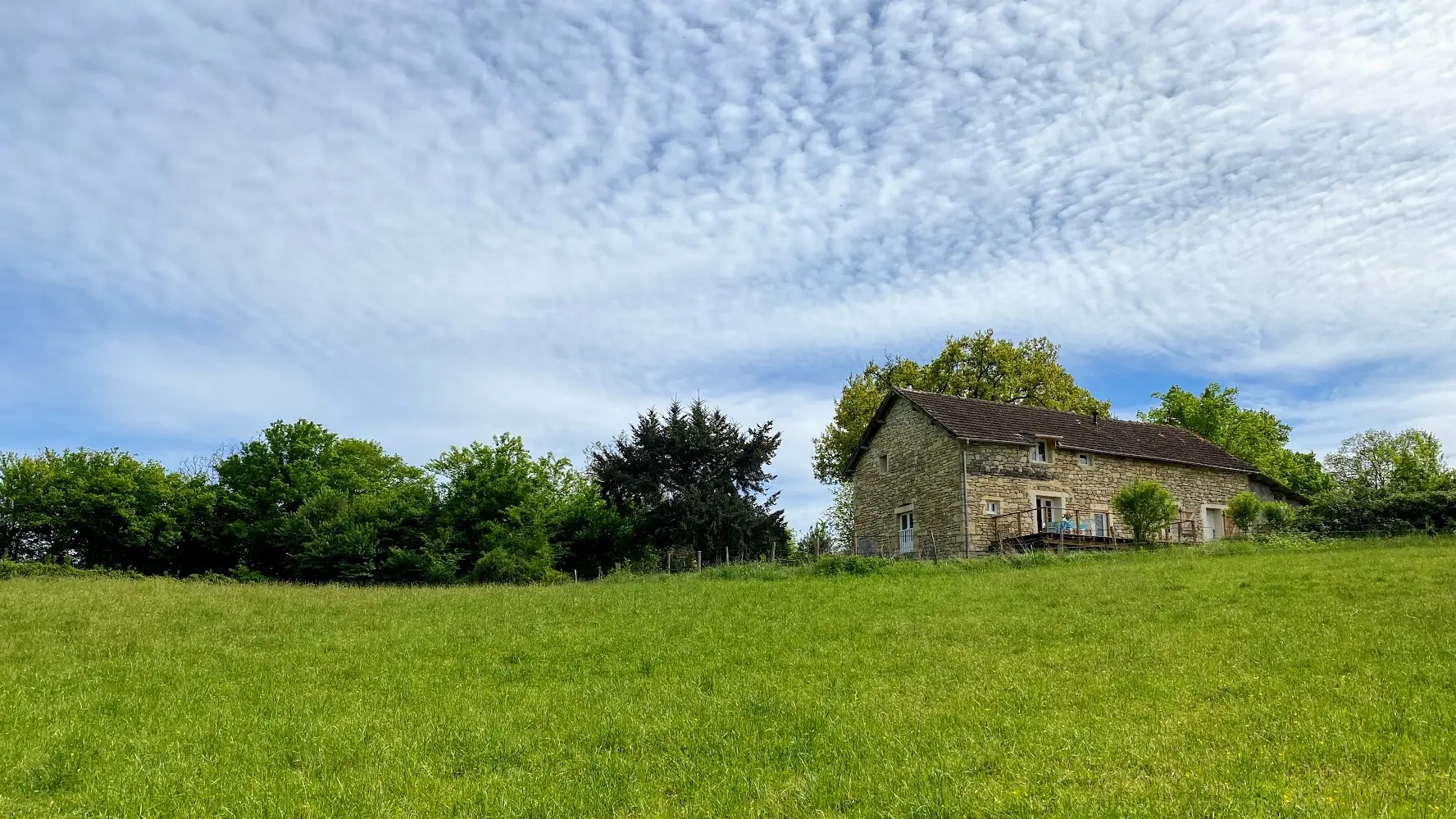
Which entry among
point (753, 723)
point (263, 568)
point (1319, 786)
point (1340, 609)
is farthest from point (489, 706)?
point (263, 568)

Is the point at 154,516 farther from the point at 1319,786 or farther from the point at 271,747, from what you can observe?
the point at 1319,786

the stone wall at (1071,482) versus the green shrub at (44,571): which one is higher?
the stone wall at (1071,482)

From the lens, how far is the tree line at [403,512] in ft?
123

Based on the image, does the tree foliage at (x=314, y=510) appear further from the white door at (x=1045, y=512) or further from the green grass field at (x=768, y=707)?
the white door at (x=1045, y=512)

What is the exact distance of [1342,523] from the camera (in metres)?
30.9

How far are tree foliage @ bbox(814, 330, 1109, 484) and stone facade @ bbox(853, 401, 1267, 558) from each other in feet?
26.8

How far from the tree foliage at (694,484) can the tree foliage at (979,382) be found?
650 centimetres

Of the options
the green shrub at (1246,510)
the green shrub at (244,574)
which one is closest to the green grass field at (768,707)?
the green shrub at (1246,510)

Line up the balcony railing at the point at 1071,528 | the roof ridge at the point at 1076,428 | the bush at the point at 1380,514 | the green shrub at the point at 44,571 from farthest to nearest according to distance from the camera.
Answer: the roof ridge at the point at 1076,428
the balcony railing at the point at 1071,528
the green shrub at the point at 44,571
the bush at the point at 1380,514

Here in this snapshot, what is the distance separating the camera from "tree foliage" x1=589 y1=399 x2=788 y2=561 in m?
41.7

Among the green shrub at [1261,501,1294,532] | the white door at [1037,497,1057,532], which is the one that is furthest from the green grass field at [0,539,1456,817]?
the white door at [1037,497,1057,532]

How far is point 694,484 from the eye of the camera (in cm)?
4362

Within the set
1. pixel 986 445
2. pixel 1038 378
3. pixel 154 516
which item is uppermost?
pixel 1038 378

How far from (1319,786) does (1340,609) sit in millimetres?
9421
